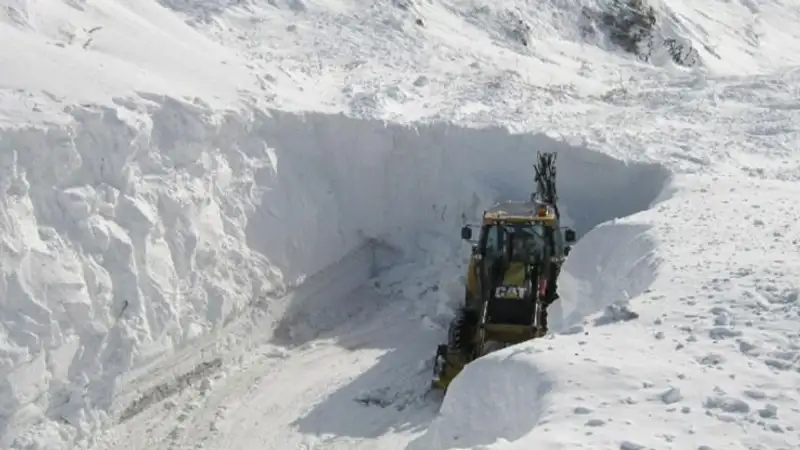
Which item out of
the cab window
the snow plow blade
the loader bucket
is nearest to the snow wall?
the loader bucket

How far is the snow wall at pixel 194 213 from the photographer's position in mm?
10336

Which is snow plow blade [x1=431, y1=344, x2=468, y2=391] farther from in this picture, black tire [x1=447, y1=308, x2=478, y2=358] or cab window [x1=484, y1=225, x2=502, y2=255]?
cab window [x1=484, y1=225, x2=502, y2=255]

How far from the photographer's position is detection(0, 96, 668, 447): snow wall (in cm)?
1034

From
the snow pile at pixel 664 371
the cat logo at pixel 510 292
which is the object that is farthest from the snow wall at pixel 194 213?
the snow pile at pixel 664 371

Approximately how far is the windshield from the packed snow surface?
1182 millimetres

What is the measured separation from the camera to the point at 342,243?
15445mm

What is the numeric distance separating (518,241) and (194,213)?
4.86m

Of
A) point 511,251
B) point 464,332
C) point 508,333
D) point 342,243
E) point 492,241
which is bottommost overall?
point 464,332

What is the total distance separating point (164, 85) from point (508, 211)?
229 inches

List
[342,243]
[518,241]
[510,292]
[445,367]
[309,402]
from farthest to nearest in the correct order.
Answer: [342,243]
[518,241]
[510,292]
[309,402]
[445,367]

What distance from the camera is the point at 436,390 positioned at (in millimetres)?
11711

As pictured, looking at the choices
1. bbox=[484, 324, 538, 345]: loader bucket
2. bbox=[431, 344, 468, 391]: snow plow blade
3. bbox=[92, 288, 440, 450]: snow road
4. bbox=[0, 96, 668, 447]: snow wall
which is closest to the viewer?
bbox=[0, 96, 668, 447]: snow wall

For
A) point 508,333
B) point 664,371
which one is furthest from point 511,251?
point 664,371

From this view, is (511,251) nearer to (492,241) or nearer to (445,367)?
(492,241)
